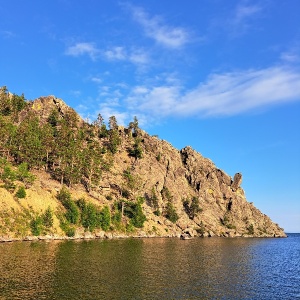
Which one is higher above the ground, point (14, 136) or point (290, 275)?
point (14, 136)

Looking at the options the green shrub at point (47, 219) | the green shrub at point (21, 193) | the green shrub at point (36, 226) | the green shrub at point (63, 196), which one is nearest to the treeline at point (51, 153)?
the green shrub at point (63, 196)

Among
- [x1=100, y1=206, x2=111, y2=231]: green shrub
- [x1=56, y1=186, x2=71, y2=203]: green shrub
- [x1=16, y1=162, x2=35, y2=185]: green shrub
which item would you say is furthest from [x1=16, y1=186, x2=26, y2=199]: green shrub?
[x1=100, y1=206, x2=111, y2=231]: green shrub

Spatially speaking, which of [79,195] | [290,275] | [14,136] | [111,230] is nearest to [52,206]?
[79,195]

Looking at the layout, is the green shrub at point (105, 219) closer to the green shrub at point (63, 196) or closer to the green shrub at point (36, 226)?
the green shrub at point (63, 196)

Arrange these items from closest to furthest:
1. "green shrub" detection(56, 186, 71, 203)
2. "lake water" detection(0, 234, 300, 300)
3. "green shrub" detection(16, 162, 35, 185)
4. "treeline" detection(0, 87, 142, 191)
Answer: "lake water" detection(0, 234, 300, 300) < "green shrub" detection(16, 162, 35, 185) < "green shrub" detection(56, 186, 71, 203) < "treeline" detection(0, 87, 142, 191)

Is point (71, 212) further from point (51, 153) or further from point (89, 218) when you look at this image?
point (51, 153)

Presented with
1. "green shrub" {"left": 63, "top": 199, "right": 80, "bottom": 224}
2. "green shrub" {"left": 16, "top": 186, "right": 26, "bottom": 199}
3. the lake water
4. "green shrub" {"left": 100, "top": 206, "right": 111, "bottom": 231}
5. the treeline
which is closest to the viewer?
the lake water

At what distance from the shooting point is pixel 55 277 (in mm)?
56250

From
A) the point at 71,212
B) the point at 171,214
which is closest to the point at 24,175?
the point at 71,212

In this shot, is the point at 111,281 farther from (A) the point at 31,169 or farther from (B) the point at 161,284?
(A) the point at 31,169

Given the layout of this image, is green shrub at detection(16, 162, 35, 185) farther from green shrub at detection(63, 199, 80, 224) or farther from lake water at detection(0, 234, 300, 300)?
lake water at detection(0, 234, 300, 300)

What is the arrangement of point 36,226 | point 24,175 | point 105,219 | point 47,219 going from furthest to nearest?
point 105,219, point 24,175, point 47,219, point 36,226

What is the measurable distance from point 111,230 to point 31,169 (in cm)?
5371

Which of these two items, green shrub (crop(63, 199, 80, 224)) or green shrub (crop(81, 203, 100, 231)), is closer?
green shrub (crop(63, 199, 80, 224))
